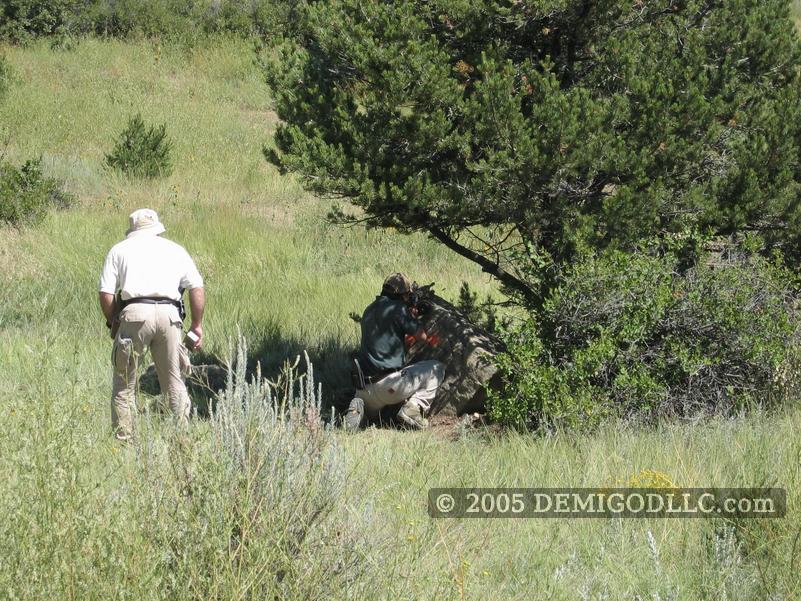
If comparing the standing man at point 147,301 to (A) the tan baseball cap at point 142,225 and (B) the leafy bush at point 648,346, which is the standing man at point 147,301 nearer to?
(A) the tan baseball cap at point 142,225

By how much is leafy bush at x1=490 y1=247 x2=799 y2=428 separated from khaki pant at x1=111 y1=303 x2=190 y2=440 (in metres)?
2.28

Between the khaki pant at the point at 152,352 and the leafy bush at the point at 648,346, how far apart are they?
7.49 ft

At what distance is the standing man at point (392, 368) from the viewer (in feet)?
26.0

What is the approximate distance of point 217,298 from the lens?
38.7ft

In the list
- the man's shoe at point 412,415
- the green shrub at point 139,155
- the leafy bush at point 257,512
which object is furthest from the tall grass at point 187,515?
the green shrub at point 139,155

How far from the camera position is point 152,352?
22.0 ft

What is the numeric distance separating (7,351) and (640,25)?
20.9 feet

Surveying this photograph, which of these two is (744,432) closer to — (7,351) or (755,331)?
(755,331)

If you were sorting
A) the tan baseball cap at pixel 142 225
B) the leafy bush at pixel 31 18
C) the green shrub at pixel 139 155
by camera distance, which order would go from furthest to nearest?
the leafy bush at pixel 31 18, the green shrub at pixel 139 155, the tan baseball cap at pixel 142 225

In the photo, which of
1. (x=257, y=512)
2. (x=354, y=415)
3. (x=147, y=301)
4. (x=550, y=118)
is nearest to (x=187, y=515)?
(x=257, y=512)

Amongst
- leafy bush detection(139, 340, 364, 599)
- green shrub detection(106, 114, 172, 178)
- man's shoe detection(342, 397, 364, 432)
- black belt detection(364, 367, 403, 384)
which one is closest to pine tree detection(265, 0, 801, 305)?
black belt detection(364, 367, 403, 384)

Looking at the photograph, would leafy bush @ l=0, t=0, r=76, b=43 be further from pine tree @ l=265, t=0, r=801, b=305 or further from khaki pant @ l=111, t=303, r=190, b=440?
khaki pant @ l=111, t=303, r=190, b=440

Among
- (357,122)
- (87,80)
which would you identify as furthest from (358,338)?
(87,80)

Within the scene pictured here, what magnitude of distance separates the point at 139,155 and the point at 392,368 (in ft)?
41.2
